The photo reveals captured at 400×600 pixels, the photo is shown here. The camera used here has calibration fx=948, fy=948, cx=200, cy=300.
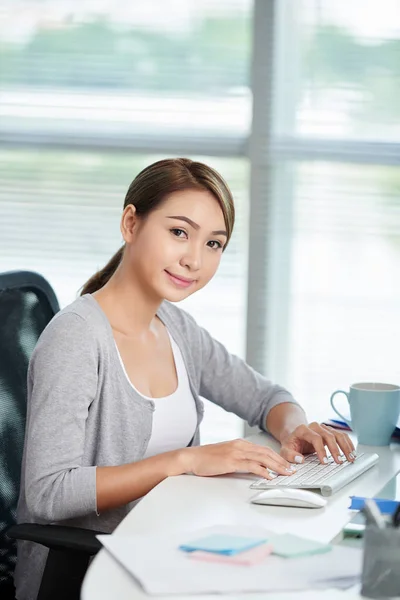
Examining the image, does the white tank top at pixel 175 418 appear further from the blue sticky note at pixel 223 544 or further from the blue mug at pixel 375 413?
the blue sticky note at pixel 223 544

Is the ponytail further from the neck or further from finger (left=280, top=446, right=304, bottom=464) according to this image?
Answer: finger (left=280, top=446, right=304, bottom=464)

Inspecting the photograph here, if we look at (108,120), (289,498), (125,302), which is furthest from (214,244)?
(108,120)

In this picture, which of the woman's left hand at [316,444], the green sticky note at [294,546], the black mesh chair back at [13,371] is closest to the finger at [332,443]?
the woman's left hand at [316,444]

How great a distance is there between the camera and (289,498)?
4.36ft

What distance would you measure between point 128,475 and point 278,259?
1569mm

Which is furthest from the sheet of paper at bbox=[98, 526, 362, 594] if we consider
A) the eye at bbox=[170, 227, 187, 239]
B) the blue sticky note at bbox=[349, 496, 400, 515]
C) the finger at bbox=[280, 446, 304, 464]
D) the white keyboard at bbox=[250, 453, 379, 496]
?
the eye at bbox=[170, 227, 187, 239]

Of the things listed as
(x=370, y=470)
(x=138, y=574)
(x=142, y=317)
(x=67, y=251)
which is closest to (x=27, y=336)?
(x=142, y=317)

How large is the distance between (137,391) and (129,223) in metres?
0.32

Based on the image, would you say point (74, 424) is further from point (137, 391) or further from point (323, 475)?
point (323, 475)

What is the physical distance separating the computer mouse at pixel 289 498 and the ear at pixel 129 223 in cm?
62

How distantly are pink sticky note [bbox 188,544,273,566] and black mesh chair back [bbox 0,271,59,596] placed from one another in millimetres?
690

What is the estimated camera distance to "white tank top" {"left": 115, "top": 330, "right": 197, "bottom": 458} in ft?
5.71

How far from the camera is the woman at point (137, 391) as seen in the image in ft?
4.84

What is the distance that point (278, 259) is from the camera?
9.68 feet
